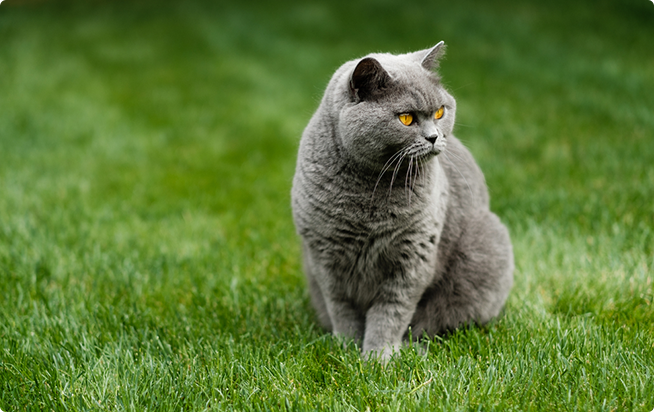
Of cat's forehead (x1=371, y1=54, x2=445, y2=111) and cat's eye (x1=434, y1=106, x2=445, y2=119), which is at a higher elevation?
cat's forehead (x1=371, y1=54, x2=445, y2=111)

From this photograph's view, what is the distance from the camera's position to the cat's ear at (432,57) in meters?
2.15

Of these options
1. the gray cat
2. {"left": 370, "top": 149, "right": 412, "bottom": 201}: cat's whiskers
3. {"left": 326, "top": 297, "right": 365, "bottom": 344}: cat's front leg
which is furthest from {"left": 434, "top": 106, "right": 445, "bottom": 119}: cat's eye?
{"left": 326, "top": 297, "right": 365, "bottom": 344}: cat's front leg

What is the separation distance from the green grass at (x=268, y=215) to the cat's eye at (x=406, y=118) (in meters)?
0.68

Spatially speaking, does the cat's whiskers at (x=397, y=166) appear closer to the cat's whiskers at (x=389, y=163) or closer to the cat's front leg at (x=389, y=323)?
the cat's whiskers at (x=389, y=163)

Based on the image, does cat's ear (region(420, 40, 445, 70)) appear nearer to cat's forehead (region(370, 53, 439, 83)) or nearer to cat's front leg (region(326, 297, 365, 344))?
cat's forehead (region(370, 53, 439, 83))

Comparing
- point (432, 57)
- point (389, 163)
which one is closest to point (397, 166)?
point (389, 163)

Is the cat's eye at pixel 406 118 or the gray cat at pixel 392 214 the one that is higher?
the cat's eye at pixel 406 118

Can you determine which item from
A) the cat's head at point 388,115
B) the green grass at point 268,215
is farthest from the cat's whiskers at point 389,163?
the green grass at point 268,215

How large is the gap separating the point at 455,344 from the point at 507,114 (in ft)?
11.9

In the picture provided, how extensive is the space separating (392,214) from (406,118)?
0.38 metres

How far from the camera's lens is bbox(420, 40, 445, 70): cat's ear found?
215 centimetres

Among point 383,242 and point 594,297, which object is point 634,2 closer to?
point 594,297

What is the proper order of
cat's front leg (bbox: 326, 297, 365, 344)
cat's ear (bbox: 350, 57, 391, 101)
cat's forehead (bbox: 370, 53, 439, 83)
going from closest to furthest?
cat's ear (bbox: 350, 57, 391, 101) < cat's forehead (bbox: 370, 53, 439, 83) < cat's front leg (bbox: 326, 297, 365, 344)

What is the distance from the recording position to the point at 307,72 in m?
7.23
